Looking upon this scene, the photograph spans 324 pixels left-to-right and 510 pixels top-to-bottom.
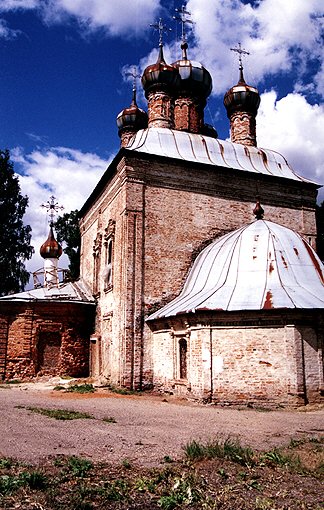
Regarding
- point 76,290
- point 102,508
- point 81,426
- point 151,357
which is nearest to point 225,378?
point 151,357

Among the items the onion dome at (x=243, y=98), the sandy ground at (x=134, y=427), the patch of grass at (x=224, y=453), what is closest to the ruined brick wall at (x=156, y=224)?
the sandy ground at (x=134, y=427)

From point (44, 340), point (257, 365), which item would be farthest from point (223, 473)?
point (44, 340)

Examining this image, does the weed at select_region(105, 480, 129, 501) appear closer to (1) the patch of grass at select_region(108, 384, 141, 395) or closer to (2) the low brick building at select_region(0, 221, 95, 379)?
(1) the patch of grass at select_region(108, 384, 141, 395)

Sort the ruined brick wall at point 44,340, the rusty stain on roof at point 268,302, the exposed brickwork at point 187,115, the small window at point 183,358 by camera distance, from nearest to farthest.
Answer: the rusty stain on roof at point 268,302, the small window at point 183,358, the ruined brick wall at point 44,340, the exposed brickwork at point 187,115

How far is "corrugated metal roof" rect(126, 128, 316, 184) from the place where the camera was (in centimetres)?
1681

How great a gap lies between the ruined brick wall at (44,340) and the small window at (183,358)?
18.7 ft

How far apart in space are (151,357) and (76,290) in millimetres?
6539

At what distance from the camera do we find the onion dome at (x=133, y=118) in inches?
917

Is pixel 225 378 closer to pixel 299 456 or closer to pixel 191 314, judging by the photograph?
pixel 191 314

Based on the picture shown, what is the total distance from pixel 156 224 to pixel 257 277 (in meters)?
4.27

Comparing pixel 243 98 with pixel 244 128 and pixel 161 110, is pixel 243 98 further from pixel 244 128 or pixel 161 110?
pixel 161 110

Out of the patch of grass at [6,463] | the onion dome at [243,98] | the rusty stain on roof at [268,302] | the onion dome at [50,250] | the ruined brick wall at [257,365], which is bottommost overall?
the patch of grass at [6,463]

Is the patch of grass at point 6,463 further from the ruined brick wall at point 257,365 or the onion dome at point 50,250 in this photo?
the onion dome at point 50,250

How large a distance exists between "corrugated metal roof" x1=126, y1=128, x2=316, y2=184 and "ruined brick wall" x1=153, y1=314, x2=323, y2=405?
23.6 feet
